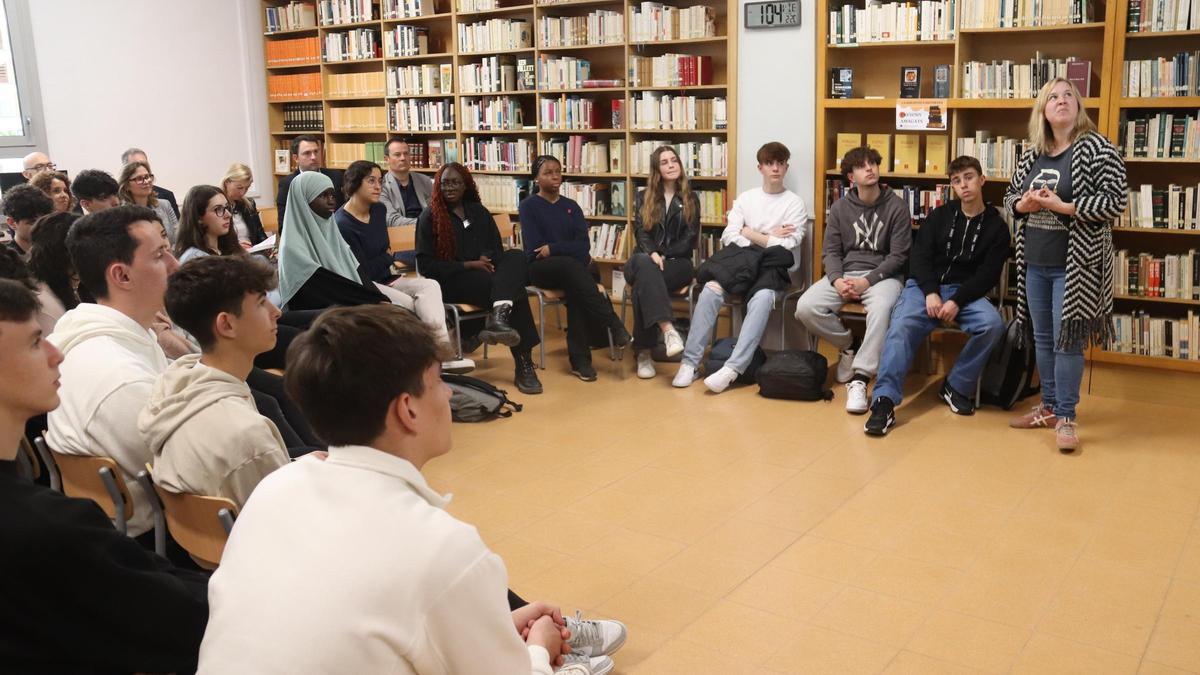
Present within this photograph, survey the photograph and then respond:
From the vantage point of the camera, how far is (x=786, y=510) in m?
4.10

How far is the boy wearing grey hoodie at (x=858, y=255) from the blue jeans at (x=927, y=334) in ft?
0.62

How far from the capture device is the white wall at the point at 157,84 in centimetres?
795

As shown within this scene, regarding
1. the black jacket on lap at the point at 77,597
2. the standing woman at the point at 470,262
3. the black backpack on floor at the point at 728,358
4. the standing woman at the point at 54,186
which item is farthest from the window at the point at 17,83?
the black jacket on lap at the point at 77,597

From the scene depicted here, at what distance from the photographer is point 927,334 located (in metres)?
5.53

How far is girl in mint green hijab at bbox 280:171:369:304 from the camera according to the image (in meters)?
5.28

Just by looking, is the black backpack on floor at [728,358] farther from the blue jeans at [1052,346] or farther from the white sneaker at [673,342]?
the blue jeans at [1052,346]

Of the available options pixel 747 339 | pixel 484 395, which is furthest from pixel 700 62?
pixel 484 395

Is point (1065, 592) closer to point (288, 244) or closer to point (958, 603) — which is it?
point (958, 603)

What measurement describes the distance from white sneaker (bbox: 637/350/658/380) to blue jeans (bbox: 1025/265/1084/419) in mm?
2142

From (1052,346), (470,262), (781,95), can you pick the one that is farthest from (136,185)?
(1052,346)

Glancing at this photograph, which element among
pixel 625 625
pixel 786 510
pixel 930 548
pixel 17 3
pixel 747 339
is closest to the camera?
pixel 625 625

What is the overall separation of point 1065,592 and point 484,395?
3.01m

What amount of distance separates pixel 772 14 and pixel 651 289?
1.80m

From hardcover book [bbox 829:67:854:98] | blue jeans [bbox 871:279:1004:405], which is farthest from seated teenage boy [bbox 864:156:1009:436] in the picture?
hardcover book [bbox 829:67:854:98]
